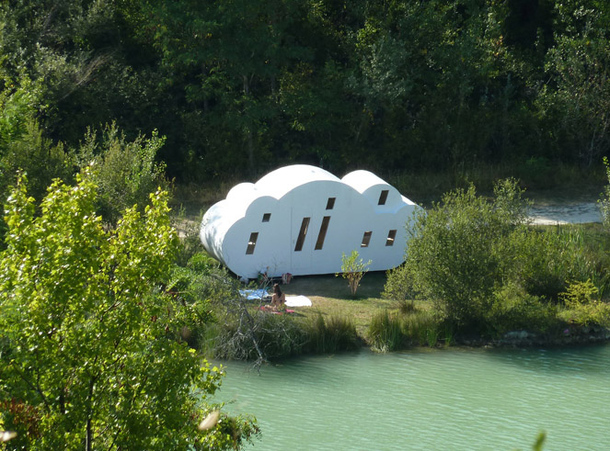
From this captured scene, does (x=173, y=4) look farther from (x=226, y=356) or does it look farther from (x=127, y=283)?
(x=127, y=283)

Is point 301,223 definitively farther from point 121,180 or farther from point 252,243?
point 121,180

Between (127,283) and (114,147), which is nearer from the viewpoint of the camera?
(127,283)

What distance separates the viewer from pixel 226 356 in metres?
14.9

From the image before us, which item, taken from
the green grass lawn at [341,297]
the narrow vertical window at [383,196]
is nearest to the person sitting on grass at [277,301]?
the green grass lawn at [341,297]

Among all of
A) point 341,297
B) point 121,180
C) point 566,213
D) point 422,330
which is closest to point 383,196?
point 341,297

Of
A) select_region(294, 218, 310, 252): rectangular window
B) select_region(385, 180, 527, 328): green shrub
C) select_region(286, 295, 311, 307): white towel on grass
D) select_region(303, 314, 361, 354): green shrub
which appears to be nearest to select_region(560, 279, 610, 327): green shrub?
select_region(385, 180, 527, 328): green shrub

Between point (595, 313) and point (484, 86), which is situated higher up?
point (484, 86)

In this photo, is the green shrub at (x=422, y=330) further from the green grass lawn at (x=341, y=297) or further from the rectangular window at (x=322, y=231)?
the rectangular window at (x=322, y=231)

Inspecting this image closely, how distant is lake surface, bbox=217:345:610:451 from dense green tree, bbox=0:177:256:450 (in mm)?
5260

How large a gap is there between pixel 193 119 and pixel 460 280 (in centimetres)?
1505

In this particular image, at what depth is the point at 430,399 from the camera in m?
13.7

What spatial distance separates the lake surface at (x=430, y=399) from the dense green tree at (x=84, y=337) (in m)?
5.26

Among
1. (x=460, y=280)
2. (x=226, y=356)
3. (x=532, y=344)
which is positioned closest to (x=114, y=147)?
(x=226, y=356)

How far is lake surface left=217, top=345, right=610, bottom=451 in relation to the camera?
1212 cm
